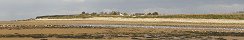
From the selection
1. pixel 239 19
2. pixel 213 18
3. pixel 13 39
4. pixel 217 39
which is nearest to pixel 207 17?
pixel 213 18

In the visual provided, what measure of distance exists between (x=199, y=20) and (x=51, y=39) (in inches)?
2254

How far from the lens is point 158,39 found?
122ft

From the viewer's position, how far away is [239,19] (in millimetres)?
88125

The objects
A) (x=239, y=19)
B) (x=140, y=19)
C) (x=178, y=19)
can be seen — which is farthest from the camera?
(x=140, y=19)

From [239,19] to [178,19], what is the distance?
11.6 metres

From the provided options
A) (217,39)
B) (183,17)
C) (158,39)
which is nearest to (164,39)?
(158,39)

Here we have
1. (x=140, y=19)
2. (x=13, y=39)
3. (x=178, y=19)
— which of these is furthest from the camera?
(x=140, y=19)

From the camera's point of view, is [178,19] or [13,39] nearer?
[13,39]

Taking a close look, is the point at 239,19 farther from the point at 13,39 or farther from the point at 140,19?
the point at 13,39

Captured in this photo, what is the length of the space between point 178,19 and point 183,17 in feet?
11.3

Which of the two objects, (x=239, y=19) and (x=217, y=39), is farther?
(x=239, y=19)

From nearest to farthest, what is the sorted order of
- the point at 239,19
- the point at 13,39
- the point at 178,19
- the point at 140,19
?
the point at 13,39 → the point at 239,19 → the point at 178,19 → the point at 140,19

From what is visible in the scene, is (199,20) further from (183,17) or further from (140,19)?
(140,19)

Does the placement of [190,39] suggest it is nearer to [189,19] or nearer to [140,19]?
[189,19]
